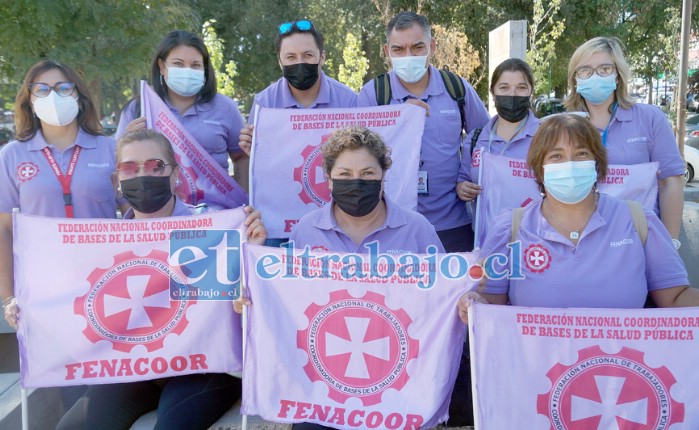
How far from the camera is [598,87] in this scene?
4035 mm

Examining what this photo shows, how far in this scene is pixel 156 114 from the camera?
422 cm

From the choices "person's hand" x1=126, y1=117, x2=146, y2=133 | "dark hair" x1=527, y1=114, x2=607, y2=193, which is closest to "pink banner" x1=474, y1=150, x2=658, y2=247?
"dark hair" x1=527, y1=114, x2=607, y2=193

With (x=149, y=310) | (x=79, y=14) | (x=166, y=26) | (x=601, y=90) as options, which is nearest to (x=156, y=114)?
(x=149, y=310)

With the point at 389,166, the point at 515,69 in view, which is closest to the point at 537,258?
the point at 389,166

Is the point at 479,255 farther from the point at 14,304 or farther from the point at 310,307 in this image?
the point at 14,304

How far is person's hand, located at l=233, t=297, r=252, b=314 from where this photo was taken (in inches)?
124

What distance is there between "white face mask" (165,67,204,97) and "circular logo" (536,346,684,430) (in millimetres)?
2936

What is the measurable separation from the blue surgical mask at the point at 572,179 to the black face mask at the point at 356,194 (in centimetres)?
90

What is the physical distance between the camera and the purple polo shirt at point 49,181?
372cm

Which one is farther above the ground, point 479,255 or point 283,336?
point 479,255

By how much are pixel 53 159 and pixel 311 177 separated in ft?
5.24

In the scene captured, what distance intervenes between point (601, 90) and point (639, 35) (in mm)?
22518

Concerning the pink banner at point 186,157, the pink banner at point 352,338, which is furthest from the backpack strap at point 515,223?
the pink banner at point 186,157

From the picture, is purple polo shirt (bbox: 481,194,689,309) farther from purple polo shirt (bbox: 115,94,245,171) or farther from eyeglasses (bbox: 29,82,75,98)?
eyeglasses (bbox: 29,82,75,98)
